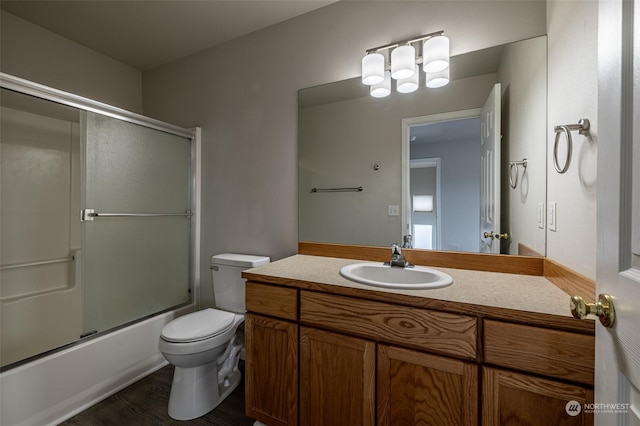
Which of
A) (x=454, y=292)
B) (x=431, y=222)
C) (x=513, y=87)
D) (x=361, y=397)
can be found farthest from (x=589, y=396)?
(x=513, y=87)

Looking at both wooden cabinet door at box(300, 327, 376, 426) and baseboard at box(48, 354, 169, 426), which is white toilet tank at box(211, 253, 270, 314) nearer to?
baseboard at box(48, 354, 169, 426)

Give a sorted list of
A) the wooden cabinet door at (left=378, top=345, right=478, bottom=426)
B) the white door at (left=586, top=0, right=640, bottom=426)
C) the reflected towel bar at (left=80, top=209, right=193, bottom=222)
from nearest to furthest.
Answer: the white door at (left=586, top=0, right=640, bottom=426)
the wooden cabinet door at (left=378, top=345, right=478, bottom=426)
the reflected towel bar at (left=80, top=209, right=193, bottom=222)

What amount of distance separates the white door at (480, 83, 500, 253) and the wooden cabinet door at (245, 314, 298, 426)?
41.9 inches

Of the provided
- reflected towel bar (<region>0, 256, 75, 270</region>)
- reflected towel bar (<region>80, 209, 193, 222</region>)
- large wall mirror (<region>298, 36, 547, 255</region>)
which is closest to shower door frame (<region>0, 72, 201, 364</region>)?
reflected towel bar (<region>80, 209, 193, 222</region>)

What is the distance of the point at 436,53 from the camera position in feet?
4.73

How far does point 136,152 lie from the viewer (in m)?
2.04

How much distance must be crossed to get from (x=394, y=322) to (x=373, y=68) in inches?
53.2

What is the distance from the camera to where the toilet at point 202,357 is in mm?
1493

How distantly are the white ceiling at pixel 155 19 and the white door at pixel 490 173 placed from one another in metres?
1.19

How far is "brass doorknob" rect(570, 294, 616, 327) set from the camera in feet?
1.75

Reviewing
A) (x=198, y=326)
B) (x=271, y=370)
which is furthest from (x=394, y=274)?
(x=198, y=326)

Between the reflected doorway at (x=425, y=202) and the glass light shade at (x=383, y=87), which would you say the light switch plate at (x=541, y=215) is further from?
the glass light shade at (x=383, y=87)

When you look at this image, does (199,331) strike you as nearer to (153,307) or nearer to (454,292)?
(153,307)

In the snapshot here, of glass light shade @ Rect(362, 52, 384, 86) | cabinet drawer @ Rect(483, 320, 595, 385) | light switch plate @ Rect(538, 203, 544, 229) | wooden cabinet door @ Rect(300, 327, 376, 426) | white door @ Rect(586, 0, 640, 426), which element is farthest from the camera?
glass light shade @ Rect(362, 52, 384, 86)
